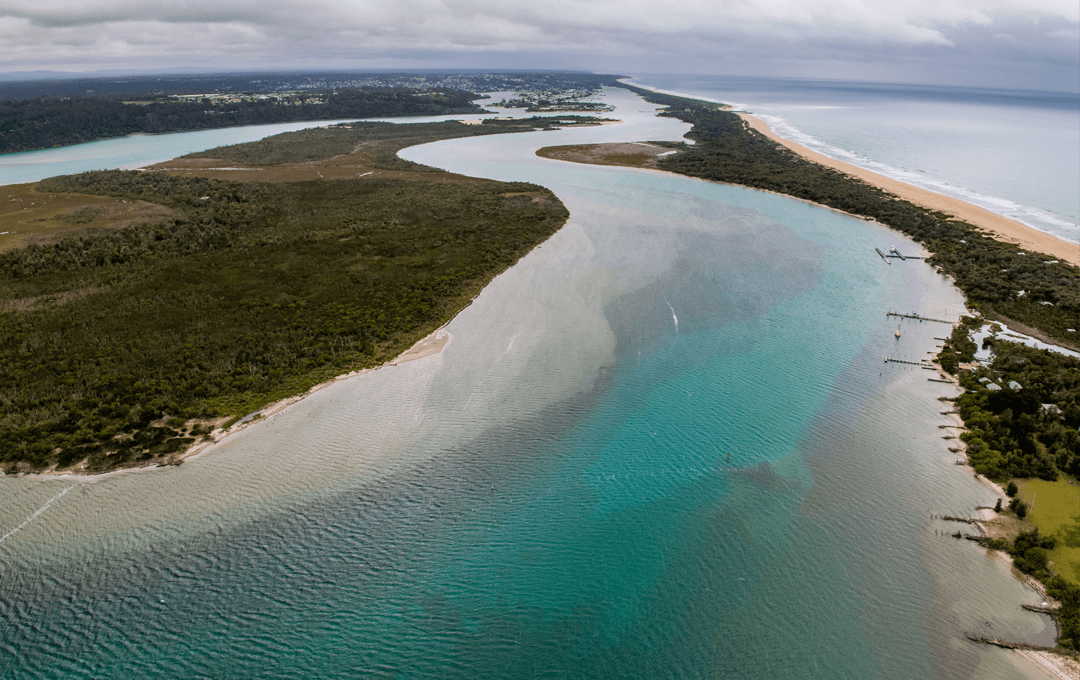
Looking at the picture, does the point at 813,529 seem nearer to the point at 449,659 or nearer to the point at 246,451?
the point at 449,659

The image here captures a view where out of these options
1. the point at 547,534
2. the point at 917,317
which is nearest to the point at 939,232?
the point at 917,317

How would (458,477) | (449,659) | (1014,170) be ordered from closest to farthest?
(449,659)
(458,477)
(1014,170)

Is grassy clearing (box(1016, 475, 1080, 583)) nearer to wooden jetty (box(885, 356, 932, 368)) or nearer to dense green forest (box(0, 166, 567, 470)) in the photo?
wooden jetty (box(885, 356, 932, 368))

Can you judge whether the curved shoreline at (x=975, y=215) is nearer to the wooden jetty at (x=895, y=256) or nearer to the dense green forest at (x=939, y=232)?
the dense green forest at (x=939, y=232)

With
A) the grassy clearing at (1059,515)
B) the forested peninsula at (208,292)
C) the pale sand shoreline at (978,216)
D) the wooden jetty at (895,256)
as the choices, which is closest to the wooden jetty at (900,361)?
the grassy clearing at (1059,515)

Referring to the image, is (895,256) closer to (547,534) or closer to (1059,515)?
(1059,515)

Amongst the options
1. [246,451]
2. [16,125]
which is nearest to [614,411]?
[246,451]

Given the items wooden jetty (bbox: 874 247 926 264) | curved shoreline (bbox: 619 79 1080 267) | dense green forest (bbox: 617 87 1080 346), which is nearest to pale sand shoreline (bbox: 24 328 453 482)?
dense green forest (bbox: 617 87 1080 346)
